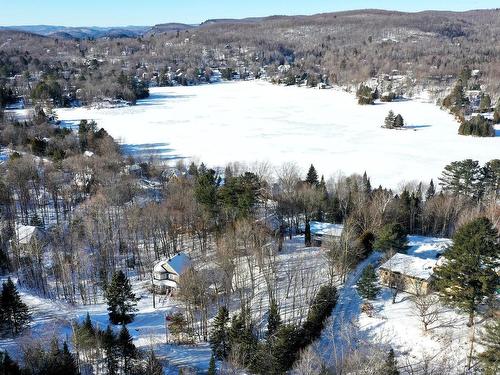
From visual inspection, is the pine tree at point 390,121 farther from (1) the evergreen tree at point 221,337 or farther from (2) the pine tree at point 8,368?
(2) the pine tree at point 8,368

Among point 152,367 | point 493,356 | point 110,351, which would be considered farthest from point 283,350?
point 493,356

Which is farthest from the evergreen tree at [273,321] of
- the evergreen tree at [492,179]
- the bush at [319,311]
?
the evergreen tree at [492,179]

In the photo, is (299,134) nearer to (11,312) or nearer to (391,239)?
(391,239)

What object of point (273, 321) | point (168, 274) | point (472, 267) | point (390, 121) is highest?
point (390, 121)

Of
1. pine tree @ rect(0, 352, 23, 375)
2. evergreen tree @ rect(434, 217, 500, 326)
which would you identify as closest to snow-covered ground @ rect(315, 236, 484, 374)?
evergreen tree @ rect(434, 217, 500, 326)

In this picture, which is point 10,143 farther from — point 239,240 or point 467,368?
point 467,368

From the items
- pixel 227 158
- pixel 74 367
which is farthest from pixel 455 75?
pixel 74 367
